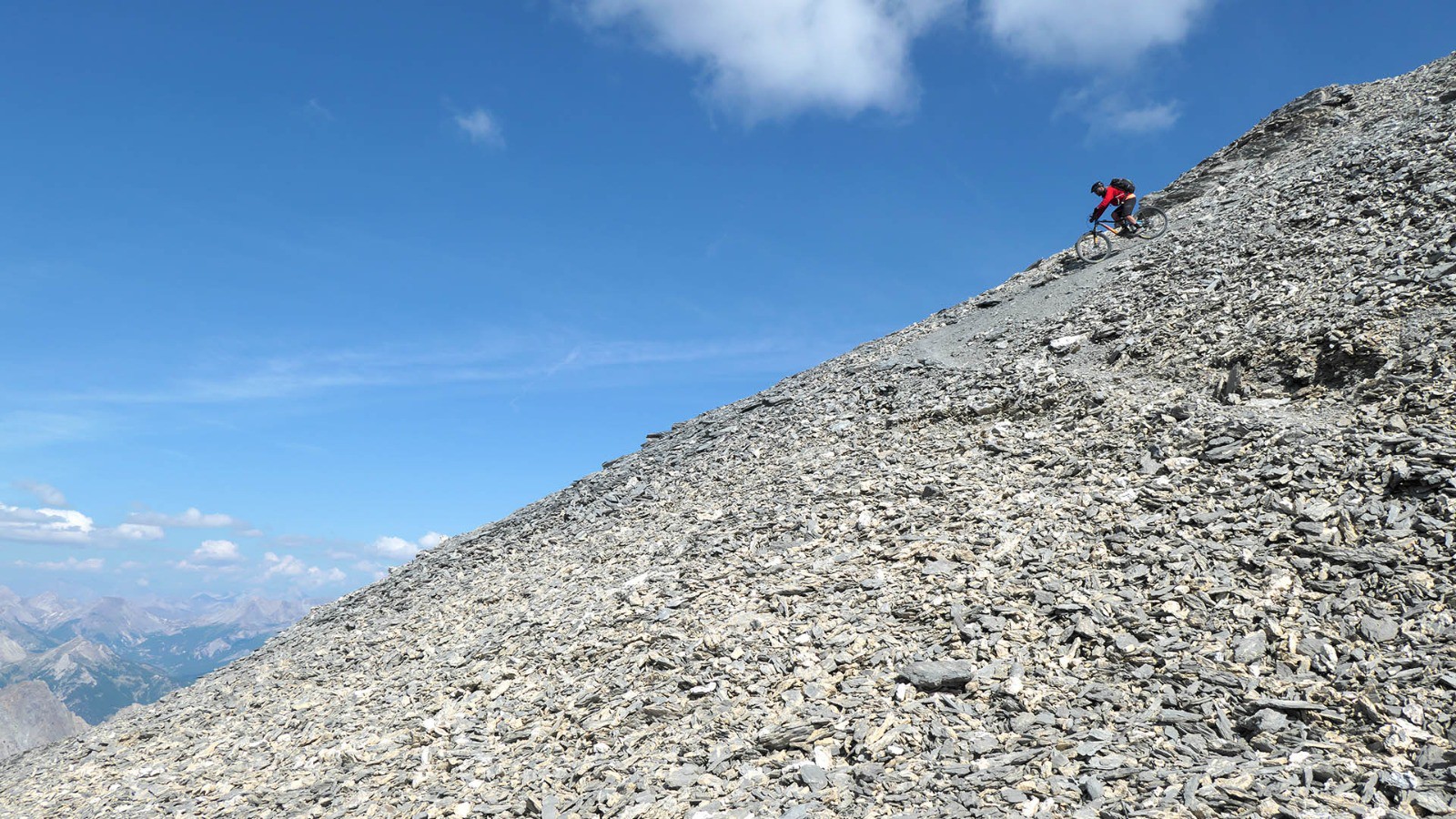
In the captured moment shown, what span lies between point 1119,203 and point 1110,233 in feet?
7.06

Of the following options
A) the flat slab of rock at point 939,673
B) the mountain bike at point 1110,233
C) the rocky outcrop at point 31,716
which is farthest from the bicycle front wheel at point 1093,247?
the rocky outcrop at point 31,716

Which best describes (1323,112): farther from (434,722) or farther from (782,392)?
(434,722)

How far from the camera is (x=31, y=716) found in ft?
488

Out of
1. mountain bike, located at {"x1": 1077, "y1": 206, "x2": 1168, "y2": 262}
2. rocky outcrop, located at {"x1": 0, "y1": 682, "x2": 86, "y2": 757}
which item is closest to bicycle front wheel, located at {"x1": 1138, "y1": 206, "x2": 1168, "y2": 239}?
mountain bike, located at {"x1": 1077, "y1": 206, "x2": 1168, "y2": 262}

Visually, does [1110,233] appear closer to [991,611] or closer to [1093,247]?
[1093,247]

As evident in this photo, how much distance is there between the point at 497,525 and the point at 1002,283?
21827 mm

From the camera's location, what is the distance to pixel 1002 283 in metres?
31.8

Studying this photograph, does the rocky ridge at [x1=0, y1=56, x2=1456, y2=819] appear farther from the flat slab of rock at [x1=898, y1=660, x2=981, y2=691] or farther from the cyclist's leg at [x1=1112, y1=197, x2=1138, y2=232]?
the cyclist's leg at [x1=1112, y1=197, x2=1138, y2=232]

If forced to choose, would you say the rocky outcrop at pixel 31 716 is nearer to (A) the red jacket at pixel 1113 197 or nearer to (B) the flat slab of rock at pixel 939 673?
(A) the red jacket at pixel 1113 197

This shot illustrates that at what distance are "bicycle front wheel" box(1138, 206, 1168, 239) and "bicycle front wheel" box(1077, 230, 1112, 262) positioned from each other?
1.22 meters

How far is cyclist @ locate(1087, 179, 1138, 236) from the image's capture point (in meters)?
27.7

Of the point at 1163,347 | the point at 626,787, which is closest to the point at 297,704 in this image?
the point at 626,787

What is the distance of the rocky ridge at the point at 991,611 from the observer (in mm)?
8125

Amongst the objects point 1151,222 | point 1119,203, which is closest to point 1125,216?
point 1119,203
